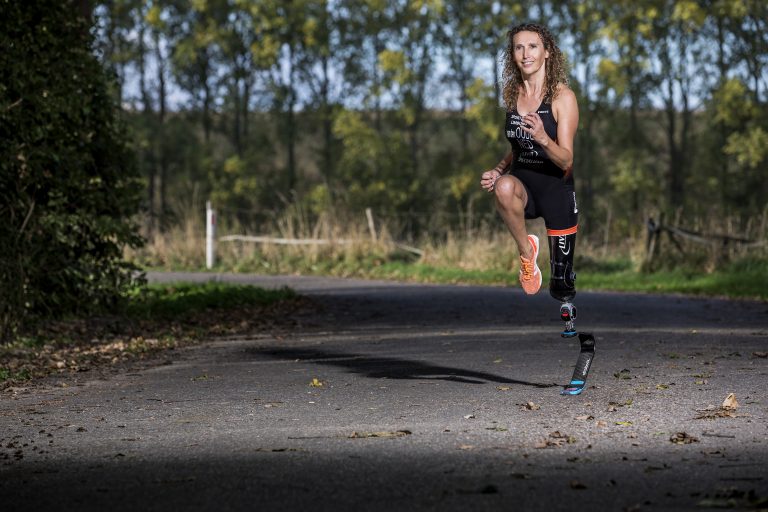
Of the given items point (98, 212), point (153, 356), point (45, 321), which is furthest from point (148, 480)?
point (98, 212)

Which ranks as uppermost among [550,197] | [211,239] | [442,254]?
[550,197]

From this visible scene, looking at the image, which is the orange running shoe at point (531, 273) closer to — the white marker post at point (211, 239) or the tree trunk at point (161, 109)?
the white marker post at point (211, 239)

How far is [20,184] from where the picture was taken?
1304 centimetres

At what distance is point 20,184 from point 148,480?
8233 mm

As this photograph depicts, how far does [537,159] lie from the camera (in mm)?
7555

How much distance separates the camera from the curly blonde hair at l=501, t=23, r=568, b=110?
763 centimetres

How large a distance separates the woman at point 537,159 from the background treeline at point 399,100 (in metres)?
33.9

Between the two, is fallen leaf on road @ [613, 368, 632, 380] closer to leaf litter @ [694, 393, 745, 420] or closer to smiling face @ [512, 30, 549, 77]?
leaf litter @ [694, 393, 745, 420]

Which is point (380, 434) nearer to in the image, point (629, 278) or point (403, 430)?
point (403, 430)

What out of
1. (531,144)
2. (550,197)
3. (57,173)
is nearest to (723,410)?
(550,197)

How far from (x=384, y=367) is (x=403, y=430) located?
3455 millimetres

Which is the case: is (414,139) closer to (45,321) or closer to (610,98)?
(610,98)

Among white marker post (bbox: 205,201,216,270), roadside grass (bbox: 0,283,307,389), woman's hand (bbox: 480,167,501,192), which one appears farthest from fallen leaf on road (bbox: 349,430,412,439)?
white marker post (bbox: 205,201,216,270)

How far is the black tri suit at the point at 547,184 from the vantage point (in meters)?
7.48
